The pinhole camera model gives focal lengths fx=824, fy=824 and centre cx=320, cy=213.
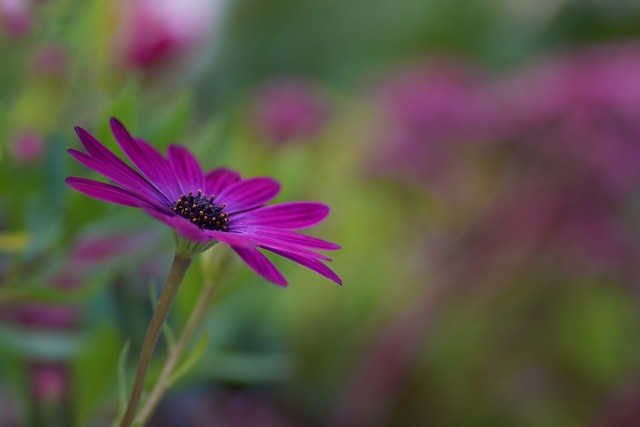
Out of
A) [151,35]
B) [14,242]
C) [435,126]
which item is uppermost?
[435,126]

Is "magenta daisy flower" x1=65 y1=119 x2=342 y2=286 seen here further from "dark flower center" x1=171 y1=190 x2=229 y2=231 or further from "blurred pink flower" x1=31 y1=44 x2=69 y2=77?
"blurred pink flower" x1=31 y1=44 x2=69 y2=77

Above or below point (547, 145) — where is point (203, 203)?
below

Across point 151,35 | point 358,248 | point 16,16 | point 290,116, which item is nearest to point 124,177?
point 16,16

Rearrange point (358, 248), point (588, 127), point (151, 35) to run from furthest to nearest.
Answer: point (358, 248) < point (588, 127) < point (151, 35)

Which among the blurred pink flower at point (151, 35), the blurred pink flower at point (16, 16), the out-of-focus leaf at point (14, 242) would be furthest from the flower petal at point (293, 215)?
the blurred pink flower at point (151, 35)

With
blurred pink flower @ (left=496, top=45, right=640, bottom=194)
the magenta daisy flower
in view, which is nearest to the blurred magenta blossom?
blurred pink flower @ (left=496, top=45, right=640, bottom=194)

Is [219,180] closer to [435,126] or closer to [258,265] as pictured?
[258,265]
